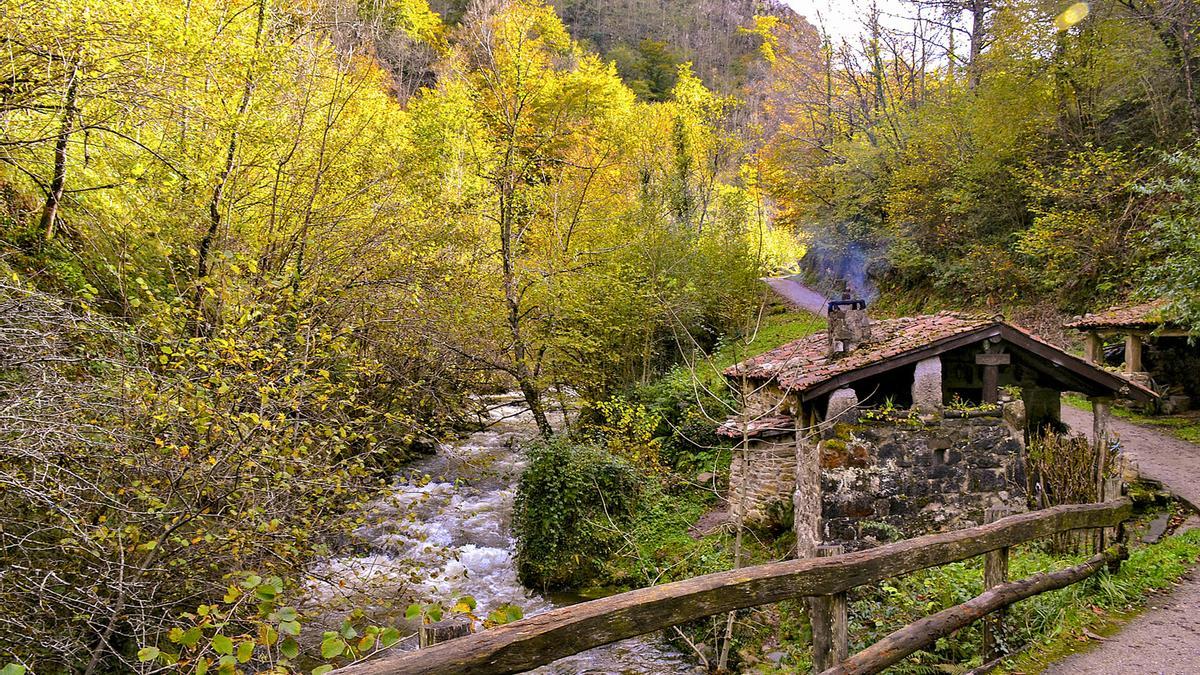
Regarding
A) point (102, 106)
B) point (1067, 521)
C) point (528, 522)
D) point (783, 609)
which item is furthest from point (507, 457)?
point (1067, 521)

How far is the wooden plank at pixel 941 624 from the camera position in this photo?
3320 mm

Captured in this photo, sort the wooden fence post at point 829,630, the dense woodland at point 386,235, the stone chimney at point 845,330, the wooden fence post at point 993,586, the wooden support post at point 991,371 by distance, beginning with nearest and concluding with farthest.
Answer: the wooden fence post at point 829,630 → the wooden fence post at point 993,586 → the dense woodland at point 386,235 → the wooden support post at point 991,371 → the stone chimney at point 845,330

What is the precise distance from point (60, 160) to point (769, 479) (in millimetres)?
10337

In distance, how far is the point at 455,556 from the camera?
6992 mm

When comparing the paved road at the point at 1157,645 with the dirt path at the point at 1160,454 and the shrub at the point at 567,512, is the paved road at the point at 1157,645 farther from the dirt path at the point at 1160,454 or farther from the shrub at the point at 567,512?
the shrub at the point at 567,512

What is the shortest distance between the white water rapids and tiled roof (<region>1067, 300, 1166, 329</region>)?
1304 centimetres

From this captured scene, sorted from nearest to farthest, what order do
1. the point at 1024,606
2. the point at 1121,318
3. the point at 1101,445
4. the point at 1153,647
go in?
the point at 1153,647, the point at 1024,606, the point at 1101,445, the point at 1121,318

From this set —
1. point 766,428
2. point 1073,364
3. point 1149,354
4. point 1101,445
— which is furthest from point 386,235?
point 1149,354

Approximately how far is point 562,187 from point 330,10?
Answer: 6057 millimetres

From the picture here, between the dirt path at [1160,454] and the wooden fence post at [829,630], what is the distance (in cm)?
891

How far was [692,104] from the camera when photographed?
22172 mm

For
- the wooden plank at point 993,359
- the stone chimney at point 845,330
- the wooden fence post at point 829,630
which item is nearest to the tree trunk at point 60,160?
the wooden fence post at point 829,630

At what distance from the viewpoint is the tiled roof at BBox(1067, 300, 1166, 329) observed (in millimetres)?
13815

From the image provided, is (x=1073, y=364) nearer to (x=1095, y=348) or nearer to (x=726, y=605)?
(x=726, y=605)
